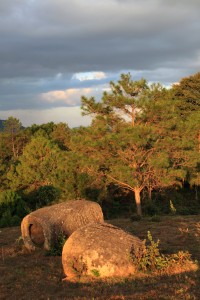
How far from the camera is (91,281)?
8203 mm

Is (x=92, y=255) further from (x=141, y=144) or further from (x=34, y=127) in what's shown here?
(x=34, y=127)

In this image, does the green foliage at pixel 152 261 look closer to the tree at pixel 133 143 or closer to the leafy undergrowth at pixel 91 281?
the leafy undergrowth at pixel 91 281

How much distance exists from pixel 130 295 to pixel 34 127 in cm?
6203

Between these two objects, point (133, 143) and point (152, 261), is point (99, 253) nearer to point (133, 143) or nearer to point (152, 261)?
point (152, 261)

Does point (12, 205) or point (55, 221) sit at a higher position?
point (55, 221)

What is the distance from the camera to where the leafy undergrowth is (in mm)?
6820

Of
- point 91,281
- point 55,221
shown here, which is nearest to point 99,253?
point 91,281

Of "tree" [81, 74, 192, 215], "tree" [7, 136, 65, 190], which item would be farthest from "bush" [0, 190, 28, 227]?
"tree" [7, 136, 65, 190]

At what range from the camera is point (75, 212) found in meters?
12.5

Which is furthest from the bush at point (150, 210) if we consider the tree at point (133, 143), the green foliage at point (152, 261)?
the green foliage at point (152, 261)

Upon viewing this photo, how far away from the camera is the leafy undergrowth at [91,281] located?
682 cm

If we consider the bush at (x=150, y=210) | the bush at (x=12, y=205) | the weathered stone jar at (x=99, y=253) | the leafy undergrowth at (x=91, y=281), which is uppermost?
the weathered stone jar at (x=99, y=253)

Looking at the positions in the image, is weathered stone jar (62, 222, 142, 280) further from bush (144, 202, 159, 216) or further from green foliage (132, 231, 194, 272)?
bush (144, 202, 159, 216)

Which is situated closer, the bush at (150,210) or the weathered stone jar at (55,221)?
the weathered stone jar at (55,221)
